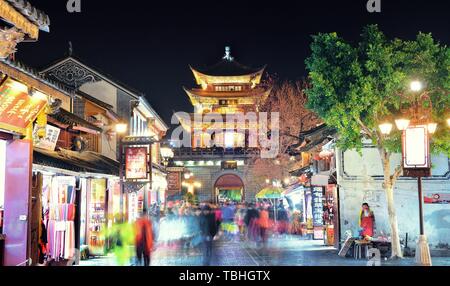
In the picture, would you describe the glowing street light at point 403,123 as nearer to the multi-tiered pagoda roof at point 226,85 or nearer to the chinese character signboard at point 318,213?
the chinese character signboard at point 318,213

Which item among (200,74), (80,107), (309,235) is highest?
(200,74)

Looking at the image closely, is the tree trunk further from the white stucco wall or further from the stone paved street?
the white stucco wall

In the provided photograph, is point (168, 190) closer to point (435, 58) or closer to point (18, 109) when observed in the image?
point (435, 58)

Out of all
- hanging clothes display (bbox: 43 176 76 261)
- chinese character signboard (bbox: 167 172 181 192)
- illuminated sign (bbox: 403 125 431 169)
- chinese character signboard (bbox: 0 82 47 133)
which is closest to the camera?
chinese character signboard (bbox: 0 82 47 133)

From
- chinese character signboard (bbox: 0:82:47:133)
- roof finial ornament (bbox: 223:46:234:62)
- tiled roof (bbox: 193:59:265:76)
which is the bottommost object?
chinese character signboard (bbox: 0:82:47:133)

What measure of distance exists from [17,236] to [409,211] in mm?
14338

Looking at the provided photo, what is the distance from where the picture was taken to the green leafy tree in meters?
17.5

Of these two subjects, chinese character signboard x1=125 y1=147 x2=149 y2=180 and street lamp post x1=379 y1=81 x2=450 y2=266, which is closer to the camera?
street lamp post x1=379 y1=81 x2=450 y2=266

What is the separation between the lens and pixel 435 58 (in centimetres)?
1791

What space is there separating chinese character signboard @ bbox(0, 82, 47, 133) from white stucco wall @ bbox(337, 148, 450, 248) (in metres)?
12.6

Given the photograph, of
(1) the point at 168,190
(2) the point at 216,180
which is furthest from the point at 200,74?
(1) the point at 168,190

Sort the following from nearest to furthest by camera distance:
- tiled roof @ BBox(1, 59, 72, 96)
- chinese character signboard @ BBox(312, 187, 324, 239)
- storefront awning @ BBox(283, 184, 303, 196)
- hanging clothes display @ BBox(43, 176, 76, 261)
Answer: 1. tiled roof @ BBox(1, 59, 72, 96)
2. hanging clothes display @ BBox(43, 176, 76, 261)
3. chinese character signboard @ BBox(312, 187, 324, 239)
4. storefront awning @ BBox(283, 184, 303, 196)

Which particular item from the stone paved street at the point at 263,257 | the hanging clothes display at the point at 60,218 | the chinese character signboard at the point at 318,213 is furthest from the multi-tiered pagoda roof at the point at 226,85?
the hanging clothes display at the point at 60,218

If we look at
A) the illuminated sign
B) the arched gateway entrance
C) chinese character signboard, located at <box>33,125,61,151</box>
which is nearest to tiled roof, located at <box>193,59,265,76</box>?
the arched gateway entrance
